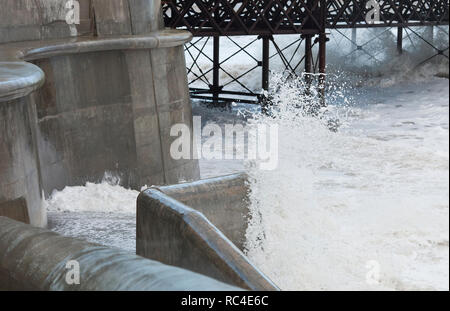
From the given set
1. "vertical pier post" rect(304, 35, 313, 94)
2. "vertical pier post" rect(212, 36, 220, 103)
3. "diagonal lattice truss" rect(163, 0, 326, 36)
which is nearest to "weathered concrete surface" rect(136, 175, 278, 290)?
"diagonal lattice truss" rect(163, 0, 326, 36)

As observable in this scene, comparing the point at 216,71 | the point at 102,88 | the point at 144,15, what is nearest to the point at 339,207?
the point at 102,88

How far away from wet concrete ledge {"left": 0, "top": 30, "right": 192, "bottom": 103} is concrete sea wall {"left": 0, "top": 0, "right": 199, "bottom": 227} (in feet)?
0.06

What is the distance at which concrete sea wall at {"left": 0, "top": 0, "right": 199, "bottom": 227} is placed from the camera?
34.1ft

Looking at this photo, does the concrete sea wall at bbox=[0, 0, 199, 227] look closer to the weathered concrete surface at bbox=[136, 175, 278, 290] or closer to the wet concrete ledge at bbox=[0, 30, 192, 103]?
the wet concrete ledge at bbox=[0, 30, 192, 103]

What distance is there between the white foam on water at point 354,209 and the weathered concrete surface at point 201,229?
0.32 meters

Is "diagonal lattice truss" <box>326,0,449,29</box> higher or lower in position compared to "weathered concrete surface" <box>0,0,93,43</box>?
lower

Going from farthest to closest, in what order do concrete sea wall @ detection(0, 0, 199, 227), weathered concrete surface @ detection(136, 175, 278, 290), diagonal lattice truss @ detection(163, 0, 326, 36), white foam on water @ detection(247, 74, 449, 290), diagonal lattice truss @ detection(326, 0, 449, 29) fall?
diagonal lattice truss @ detection(326, 0, 449, 29) < diagonal lattice truss @ detection(163, 0, 326, 36) < concrete sea wall @ detection(0, 0, 199, 227) < white foam on water @ detection(247, 74, 449, 290) < weathered concrete surface @ detection(136, 175, 278, 290)

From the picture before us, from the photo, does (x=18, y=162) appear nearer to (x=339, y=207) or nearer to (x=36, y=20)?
(x=36, y=20)

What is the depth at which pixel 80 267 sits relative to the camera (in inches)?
188

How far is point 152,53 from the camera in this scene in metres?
12.0

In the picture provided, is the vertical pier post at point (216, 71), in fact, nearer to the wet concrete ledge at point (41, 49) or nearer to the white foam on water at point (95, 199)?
the wet concrete ledge at point (41, 49)

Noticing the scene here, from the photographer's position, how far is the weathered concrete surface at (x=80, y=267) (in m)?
4.11

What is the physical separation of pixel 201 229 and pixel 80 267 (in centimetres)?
148
